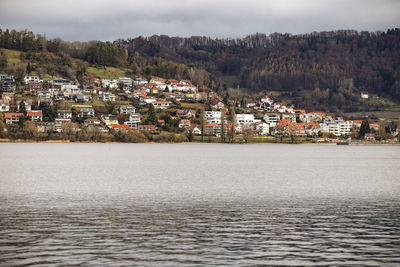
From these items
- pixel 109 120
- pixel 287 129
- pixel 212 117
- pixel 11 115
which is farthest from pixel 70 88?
pixel 287 129

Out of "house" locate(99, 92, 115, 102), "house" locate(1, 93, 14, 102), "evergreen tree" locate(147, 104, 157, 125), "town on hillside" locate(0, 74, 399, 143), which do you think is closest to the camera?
"town on hillside" locate(0, 74, 399, 143)

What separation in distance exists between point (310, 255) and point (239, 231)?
4.85 m

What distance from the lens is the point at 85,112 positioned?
16438 centimetres

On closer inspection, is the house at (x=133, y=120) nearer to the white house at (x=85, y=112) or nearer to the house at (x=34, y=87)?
the white house at (x=85, y=112)

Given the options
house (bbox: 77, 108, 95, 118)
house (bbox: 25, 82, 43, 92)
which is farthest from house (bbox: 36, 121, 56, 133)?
house (bbox: 25, 82, 43, 92)

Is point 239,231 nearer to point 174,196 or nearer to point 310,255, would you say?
point 310,255

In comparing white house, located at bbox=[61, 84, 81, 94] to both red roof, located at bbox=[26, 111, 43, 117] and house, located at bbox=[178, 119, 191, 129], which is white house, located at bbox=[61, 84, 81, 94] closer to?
red roof, located at bbox=[26, 111, 43, 117]

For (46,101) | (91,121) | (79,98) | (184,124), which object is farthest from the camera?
(79,98)

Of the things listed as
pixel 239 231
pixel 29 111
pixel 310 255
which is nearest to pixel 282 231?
pixel 239 231

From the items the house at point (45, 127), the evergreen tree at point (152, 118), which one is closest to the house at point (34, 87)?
the house at point (45, 127)

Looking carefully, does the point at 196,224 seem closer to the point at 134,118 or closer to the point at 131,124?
the point at 131,124

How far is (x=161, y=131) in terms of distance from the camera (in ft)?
533

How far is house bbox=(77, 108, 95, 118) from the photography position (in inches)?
6427

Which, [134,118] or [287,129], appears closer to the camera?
[134,118]
